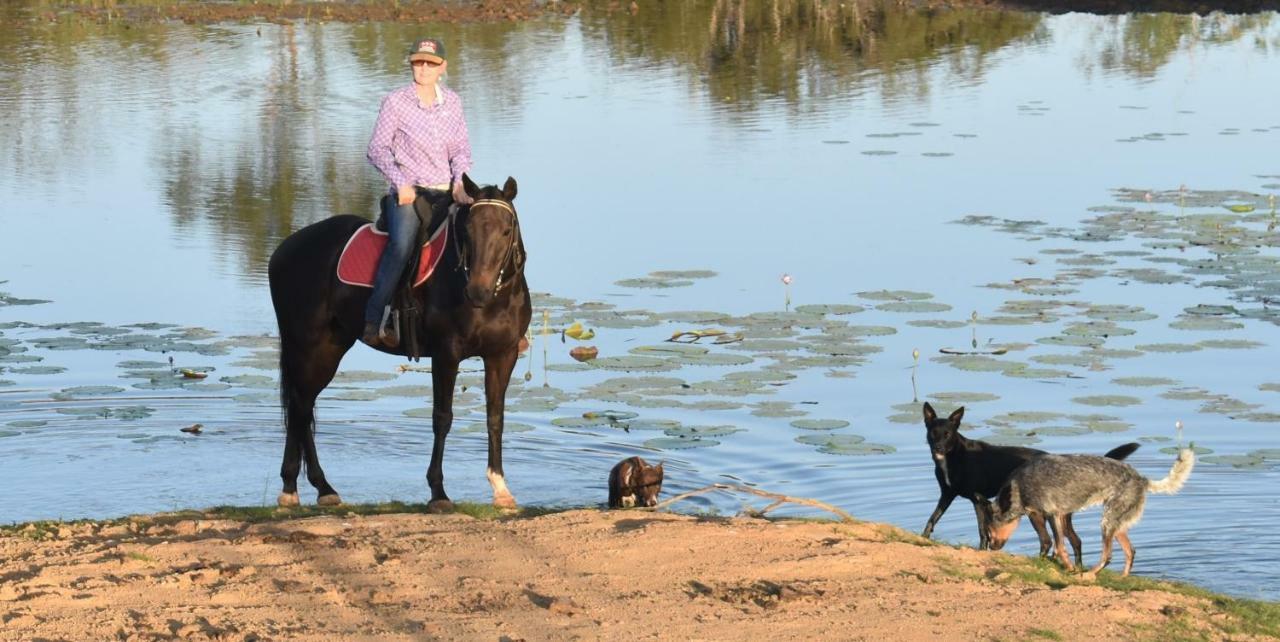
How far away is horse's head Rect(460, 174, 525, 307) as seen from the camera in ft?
32.8

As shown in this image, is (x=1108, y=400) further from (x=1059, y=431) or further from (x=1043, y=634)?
(x=1043, y=634)

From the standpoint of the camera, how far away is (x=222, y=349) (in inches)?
632

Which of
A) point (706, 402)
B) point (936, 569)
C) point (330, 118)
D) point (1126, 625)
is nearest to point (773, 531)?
point (936, 569)

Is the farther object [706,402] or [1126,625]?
[706,402]

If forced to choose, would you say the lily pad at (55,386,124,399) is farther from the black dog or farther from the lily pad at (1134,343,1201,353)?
the lily pad at (1134,343,1201,353)

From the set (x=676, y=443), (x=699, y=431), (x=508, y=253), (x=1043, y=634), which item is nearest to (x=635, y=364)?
(x=699, y=431)

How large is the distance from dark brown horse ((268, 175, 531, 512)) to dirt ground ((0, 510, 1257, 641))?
103 centimetres

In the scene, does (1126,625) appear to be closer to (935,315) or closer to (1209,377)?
(1209,377)

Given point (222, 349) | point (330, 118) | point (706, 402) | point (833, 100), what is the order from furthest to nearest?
point (833, 100) → point (330, 118) → point (222, 349) → point (706, 402)

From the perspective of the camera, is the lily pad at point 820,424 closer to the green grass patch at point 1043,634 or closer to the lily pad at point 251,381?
the lily pad at point 251,381

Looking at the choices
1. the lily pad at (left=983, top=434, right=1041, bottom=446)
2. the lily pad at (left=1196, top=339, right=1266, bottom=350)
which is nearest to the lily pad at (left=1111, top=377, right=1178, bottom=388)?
the lily pad at (left=1196, top=339, right=1266, bottom=350)

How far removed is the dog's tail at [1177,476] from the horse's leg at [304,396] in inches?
179

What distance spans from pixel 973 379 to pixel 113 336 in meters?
6.84

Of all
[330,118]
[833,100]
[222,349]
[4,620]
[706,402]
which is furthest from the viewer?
[833,100]
